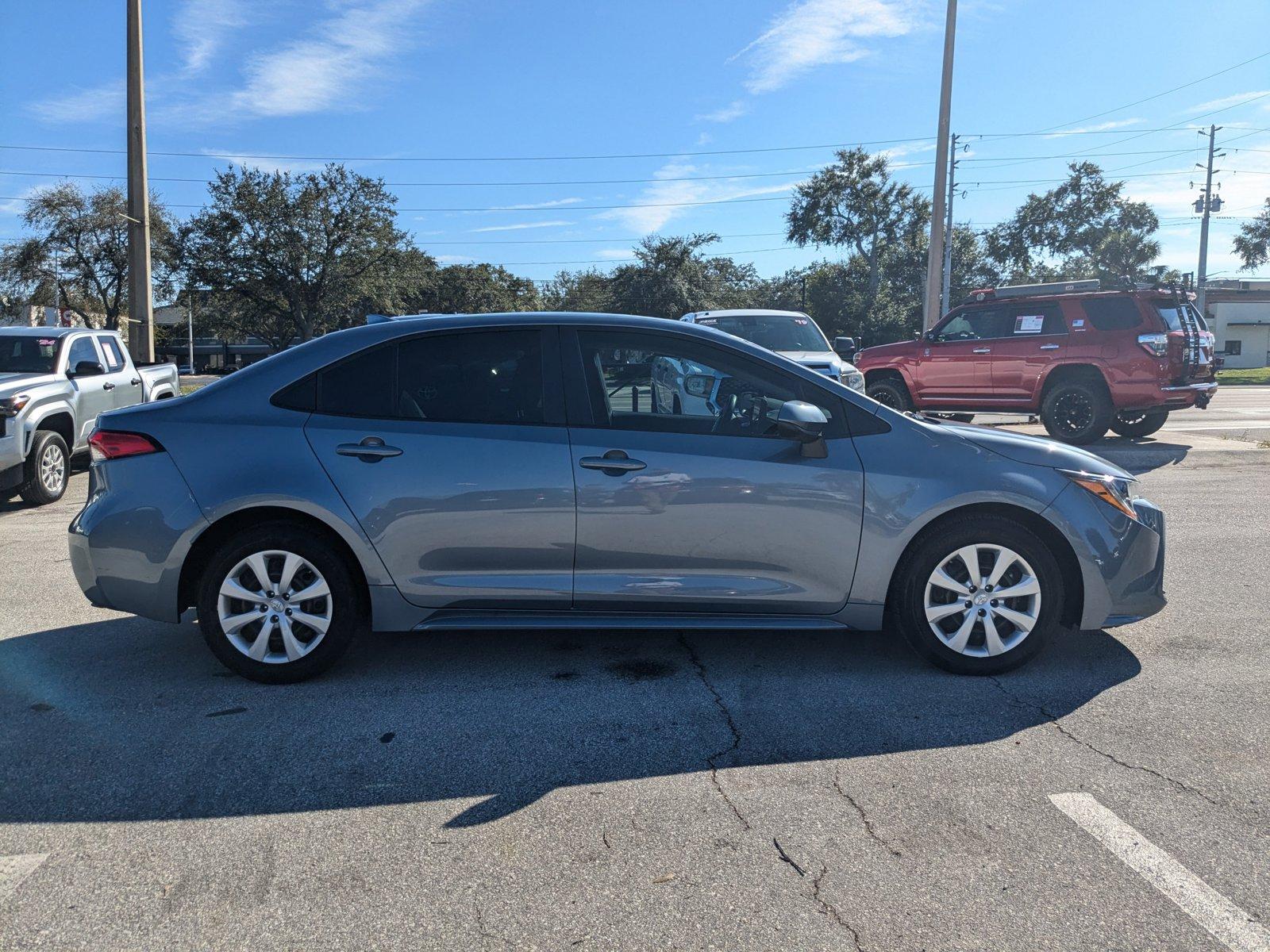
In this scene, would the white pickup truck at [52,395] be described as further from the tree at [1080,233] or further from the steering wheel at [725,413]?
the tree at [1080,233]

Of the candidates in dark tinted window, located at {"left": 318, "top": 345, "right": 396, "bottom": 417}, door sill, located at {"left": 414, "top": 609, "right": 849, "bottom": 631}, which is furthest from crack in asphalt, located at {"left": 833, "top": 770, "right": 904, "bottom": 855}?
dark tinted window, located at {"left": 318, "top": 345, "right": 396, "bottom": 417}

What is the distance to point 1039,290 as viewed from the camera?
13.9m

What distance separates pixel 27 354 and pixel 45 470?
1.66 meters

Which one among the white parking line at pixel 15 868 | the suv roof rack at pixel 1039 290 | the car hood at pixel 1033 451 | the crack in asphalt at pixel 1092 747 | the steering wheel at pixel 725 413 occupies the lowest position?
the white parking line at pixel 15 868

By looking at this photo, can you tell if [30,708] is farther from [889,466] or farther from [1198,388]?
[1198,388]

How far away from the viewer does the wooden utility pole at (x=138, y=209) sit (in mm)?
18906

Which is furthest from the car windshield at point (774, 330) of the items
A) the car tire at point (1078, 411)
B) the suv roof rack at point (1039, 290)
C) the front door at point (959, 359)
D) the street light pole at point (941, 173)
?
the street light pole at point (941, 173)

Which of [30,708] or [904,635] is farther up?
[904,635]

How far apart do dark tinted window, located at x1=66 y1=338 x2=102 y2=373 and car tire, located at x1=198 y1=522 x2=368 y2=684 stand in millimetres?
7420

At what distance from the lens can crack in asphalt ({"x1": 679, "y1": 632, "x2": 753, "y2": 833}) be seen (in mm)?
3293

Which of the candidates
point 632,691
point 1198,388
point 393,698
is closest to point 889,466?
point 632,691

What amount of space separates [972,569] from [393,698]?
2.57 meters

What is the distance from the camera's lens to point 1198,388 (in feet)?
42.1

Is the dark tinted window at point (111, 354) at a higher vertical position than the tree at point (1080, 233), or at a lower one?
lower
